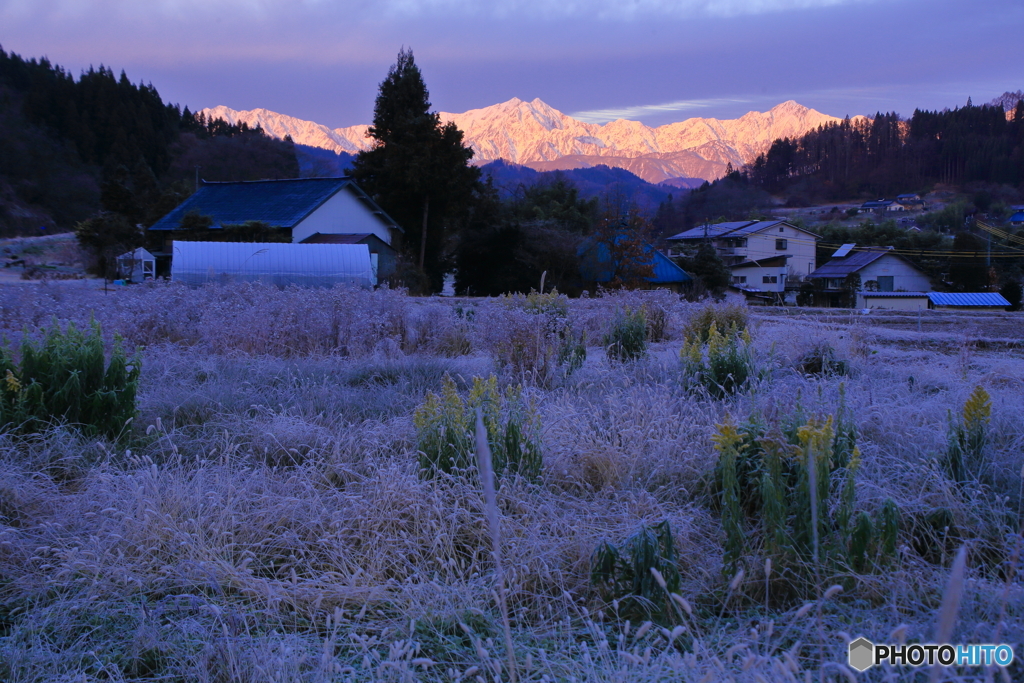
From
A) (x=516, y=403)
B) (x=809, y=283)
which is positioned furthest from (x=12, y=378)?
(x=809, y=283)

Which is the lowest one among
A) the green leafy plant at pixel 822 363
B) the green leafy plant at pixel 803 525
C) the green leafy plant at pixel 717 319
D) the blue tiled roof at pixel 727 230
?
the green leafy plant at pixel 803 525

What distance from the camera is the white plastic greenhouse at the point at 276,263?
1952 centimetres

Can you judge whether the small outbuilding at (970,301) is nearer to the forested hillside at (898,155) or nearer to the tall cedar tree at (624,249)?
the tall cedar tree at (624,249)

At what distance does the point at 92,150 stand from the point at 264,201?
102ft

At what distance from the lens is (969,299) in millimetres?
40062

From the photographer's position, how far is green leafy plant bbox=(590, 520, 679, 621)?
2496 mm

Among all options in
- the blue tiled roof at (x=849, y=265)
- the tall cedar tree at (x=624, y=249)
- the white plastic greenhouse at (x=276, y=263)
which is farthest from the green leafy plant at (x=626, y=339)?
the blue tiled roof at (x=849, y=265)

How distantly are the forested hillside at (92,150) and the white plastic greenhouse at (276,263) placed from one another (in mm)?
21486

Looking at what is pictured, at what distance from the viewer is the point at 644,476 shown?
3799 mm

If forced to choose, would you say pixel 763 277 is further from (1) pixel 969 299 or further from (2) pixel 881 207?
(2) pixel 881 207

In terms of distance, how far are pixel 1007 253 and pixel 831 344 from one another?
56.3 m

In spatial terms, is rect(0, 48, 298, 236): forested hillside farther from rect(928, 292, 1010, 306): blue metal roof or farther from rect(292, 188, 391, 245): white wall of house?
rect(928, 292, 1010, 306): blue metal roof

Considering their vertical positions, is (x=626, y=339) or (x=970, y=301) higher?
(x=970, y=301)

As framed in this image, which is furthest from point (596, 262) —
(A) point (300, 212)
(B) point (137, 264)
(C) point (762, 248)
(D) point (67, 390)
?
(C) point (762, 248)
